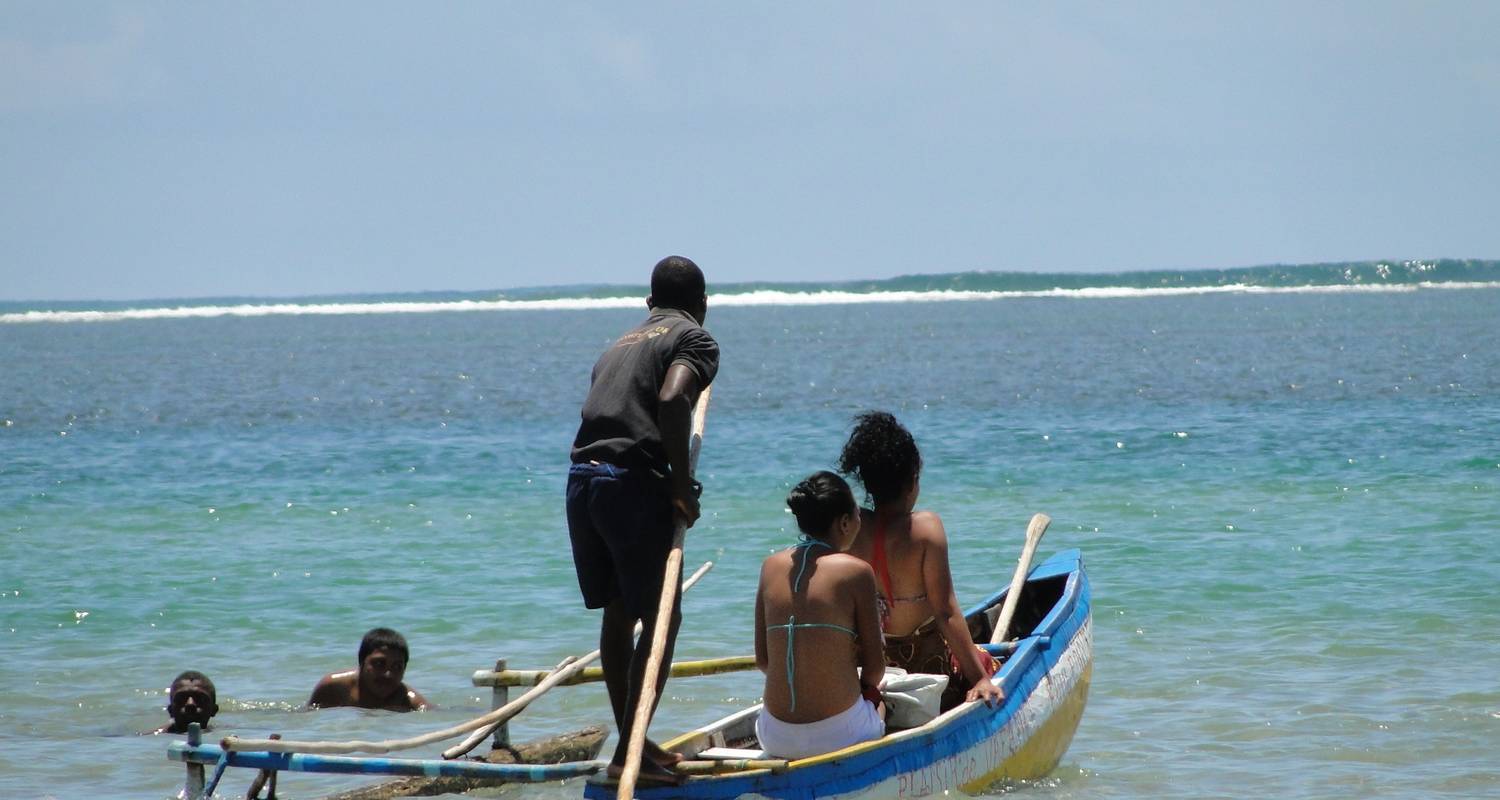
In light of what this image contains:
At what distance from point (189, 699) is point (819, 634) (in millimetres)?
3946

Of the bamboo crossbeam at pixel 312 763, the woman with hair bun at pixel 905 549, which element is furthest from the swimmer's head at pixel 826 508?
the bamboo crossbeam at pixel 312 763

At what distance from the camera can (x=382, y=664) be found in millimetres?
9094

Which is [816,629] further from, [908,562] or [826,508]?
[908,562]

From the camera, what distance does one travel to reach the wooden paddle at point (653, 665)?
227 inches

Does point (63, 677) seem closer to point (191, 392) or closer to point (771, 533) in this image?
point (771, 533)

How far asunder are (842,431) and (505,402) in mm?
9733

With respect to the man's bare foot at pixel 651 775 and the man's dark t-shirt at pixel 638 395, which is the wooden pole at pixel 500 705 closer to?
the man's bare foot at pixel 651 775

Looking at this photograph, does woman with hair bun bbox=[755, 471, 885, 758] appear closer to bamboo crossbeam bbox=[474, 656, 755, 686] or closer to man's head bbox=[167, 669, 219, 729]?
bamboo crossbeam bbox=[474, 656, 755, 686]

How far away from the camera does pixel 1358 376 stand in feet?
107

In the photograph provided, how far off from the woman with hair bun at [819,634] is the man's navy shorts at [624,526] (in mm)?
396

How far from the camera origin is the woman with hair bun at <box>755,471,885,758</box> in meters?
5.96

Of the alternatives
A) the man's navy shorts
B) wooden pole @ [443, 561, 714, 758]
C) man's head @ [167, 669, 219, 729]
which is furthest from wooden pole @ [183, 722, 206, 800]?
man's head @ [167, 669, 219, 729]

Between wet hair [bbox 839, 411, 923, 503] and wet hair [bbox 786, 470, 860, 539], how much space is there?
578mm

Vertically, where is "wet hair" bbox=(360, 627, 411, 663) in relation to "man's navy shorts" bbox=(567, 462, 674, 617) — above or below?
below
